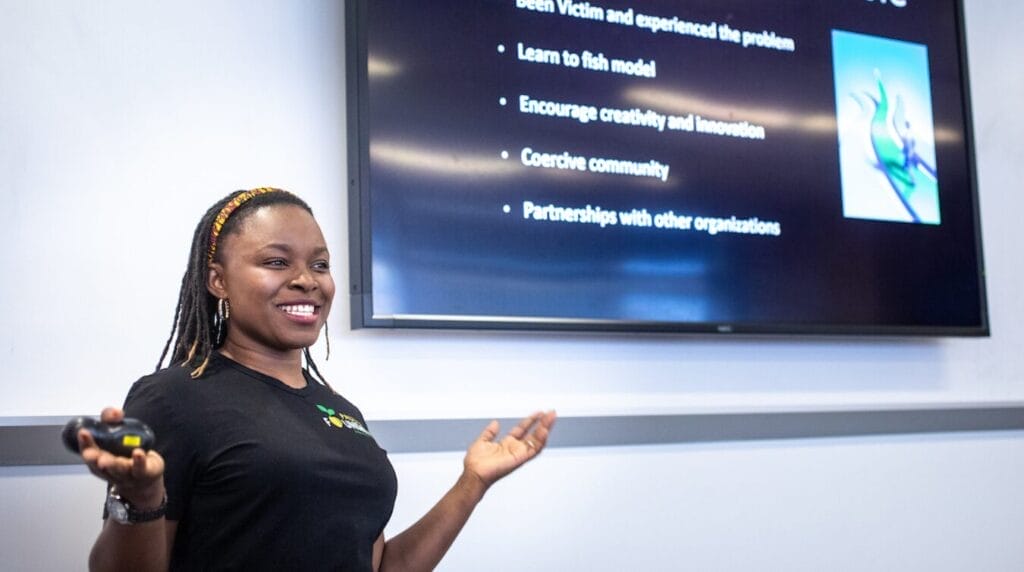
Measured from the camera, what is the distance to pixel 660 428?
269 centimetres

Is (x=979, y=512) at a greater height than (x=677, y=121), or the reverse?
(x=677, y=121)

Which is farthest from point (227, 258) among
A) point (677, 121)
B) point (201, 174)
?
point (677, 121)

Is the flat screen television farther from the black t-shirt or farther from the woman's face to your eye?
the black t-shirt

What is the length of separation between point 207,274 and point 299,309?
0.17 meters

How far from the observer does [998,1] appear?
3395mm

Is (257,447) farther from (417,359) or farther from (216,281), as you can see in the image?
(417,359)

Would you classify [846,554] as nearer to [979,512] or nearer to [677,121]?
[979,512]

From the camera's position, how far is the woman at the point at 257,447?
55.5 inches

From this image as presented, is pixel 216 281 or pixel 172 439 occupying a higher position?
pixel 216 281

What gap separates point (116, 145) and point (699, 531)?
1.71 m

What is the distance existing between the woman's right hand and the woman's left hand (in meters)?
0.65

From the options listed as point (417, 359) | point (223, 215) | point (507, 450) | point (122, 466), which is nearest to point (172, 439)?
point (122, 466)

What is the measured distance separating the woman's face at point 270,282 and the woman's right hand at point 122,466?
0.43m

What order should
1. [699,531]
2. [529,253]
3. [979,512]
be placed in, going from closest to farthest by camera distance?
1. [529,253]
2. [699,531]
3. [979,512]
